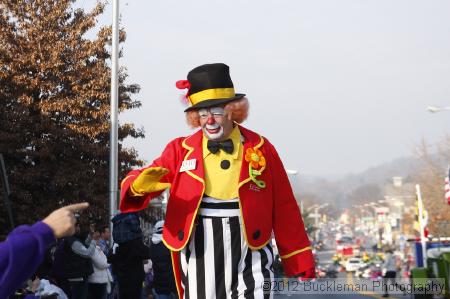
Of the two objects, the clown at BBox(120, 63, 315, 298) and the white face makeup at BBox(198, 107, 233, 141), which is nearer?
the clown at BBox(120, 63, 315, 298)

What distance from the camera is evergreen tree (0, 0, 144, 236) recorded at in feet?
76.3

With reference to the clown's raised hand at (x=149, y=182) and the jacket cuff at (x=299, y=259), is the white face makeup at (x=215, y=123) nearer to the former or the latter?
the clown's raised hand at (x=149, y=182)

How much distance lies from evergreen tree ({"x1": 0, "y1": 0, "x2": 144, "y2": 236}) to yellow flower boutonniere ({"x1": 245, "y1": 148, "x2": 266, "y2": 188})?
1694cm

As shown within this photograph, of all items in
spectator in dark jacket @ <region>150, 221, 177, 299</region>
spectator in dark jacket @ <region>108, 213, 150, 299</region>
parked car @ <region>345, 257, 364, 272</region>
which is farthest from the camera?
parked car @ <region>345, 257, 364, 272</region>

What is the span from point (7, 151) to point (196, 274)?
58.1 ft

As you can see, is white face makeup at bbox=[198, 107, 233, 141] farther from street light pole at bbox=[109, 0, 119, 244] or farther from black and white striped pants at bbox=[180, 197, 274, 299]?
street light pole at bbox=[109, 0, 119, 244]

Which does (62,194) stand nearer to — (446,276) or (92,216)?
(92,216)

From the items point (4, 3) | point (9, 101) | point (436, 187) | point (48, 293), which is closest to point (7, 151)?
point (9, 101)

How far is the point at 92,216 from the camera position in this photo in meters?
24.5

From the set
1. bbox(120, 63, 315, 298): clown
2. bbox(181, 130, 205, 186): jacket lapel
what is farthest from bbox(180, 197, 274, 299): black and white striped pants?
bbox(181, 130, 205, 186): jacket lapel

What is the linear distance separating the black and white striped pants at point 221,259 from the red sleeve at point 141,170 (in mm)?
322

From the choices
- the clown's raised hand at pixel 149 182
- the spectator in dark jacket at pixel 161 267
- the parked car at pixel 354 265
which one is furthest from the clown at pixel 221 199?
the parked car at pixel 354 265

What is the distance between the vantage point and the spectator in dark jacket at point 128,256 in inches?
455

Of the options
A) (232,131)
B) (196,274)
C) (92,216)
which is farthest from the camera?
(92,216)
